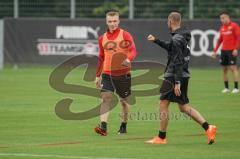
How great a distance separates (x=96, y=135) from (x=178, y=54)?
2.39 metres

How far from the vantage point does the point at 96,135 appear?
1421 centimetres

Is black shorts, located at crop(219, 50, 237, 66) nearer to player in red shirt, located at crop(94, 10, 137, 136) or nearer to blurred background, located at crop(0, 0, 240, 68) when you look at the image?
blurred background, located at crop(0, 0, 240, 68)

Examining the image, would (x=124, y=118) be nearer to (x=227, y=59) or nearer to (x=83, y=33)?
(x=227, y=59)

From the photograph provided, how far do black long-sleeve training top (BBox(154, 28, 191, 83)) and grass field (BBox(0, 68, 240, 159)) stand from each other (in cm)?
118

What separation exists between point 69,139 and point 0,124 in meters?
2.41

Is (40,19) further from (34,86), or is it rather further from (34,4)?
(34,86)

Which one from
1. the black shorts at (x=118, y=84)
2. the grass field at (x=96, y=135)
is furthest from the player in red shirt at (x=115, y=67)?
the grass field at (x=96, y=135)

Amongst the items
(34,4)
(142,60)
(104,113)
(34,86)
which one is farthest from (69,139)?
(34,4)

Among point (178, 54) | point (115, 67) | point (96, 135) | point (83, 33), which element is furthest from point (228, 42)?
point (178, 54)

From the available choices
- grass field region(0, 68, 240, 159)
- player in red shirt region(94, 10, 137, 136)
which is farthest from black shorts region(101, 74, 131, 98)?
grass field region(0, 68, 240, 159)

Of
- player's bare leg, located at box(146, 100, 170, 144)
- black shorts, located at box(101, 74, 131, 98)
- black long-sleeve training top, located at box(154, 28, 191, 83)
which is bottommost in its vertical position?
player's bare leg, located at box(146, 100, 170, 144)

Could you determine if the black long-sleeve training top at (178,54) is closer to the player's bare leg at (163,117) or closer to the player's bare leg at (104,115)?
the player's bare leg at (163,117)

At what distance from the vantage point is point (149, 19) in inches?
1389

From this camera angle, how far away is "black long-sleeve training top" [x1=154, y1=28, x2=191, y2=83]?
42.0 ft
